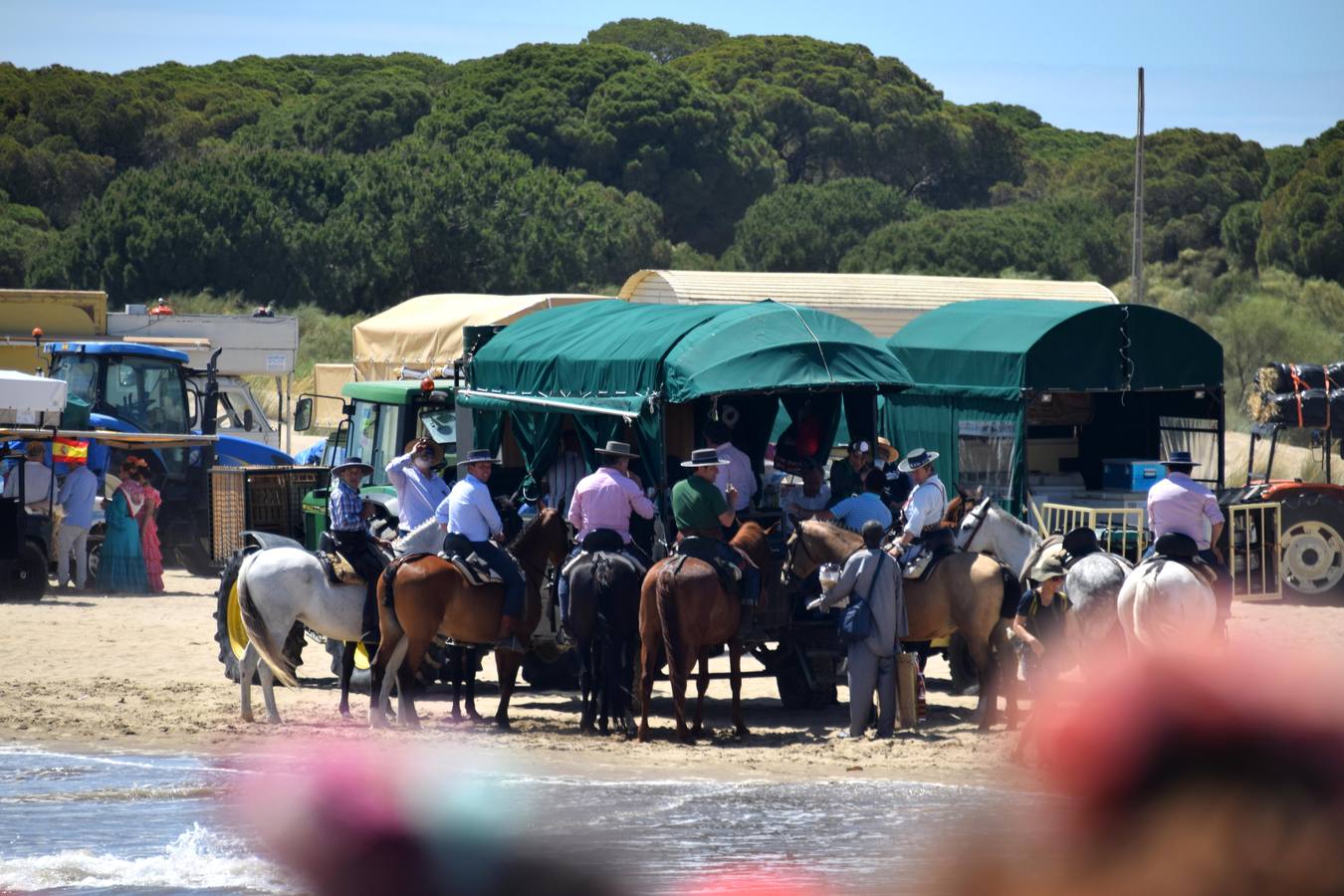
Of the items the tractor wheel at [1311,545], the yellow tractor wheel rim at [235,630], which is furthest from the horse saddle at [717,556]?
the tractor wheel at [1311,545]

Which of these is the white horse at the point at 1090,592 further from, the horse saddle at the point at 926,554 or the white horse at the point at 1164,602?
the horse saddle at the point at 926,554

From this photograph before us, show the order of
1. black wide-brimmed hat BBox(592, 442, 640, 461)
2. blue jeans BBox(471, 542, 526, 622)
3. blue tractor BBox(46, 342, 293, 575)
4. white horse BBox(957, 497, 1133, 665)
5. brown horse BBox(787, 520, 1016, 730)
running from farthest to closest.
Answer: blue tractor BBox(46, 342, 293, 575), black wide-brimmed hat BBox(592, 442, 640, 461), blue jeans BBox(471, 542, 526, 622), brown horse BBox(787, 520, 1016, 730), white horse BBox(957, 497, 1133, 665)

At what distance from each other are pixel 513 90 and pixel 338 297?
21826 millimetres

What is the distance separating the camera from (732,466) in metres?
13.6

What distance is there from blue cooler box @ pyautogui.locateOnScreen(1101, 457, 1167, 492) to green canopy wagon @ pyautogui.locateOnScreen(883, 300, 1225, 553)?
0.02 meters

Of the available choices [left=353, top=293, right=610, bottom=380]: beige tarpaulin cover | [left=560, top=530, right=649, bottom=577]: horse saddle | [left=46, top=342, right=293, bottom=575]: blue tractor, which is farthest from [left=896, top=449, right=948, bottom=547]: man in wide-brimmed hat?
[left=46, top=342, right=293, bottom=575]: blue tractor

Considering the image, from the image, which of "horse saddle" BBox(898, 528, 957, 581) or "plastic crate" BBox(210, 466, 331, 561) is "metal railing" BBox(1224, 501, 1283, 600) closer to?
"horse saddle" BBox(898, 528, 957, 581)

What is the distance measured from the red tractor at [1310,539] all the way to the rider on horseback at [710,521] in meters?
9.05

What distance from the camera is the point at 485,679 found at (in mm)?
15336

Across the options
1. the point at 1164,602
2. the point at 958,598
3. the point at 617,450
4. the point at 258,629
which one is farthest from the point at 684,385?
the point at 1164,602

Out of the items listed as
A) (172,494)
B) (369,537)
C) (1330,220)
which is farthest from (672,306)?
(1330,220)

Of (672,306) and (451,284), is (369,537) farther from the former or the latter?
(451,284)

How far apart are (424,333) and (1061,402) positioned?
1168 cm

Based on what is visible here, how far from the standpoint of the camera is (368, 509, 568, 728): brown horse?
39.2ft
